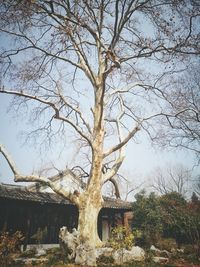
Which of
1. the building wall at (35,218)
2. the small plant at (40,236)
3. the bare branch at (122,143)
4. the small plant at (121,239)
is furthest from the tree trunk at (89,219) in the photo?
the small plant at (40,236)

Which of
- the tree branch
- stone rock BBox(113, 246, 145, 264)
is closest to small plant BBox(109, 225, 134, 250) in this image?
stone rock BBox(113, 246, 145, 264)

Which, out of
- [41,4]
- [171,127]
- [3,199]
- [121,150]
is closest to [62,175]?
[3,199]

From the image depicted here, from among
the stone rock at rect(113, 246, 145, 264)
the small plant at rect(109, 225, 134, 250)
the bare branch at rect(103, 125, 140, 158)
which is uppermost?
the bare branch at rect(103, 125, 140, 158)

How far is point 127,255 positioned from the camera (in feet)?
30.1

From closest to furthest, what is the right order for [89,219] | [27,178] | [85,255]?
[85,255] → [89,219] → [27,178]

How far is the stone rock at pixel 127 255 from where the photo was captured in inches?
336

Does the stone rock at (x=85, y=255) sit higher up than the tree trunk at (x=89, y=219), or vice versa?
the tree trunk at (x=89, y=219)

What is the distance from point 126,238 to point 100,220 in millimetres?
12522

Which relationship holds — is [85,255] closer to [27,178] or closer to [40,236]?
[27,178]

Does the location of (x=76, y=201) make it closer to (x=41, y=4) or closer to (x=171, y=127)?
(x=171, y=127)

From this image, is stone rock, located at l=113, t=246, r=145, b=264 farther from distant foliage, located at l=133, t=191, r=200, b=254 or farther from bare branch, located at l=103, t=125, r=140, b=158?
distant foliage, located at l=133, t=191, r=200, b=254

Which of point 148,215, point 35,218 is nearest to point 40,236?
point 35,218

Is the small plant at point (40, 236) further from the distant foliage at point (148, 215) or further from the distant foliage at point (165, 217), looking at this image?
the distant foliage at point (148, 215)

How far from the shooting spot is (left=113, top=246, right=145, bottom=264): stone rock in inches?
336
